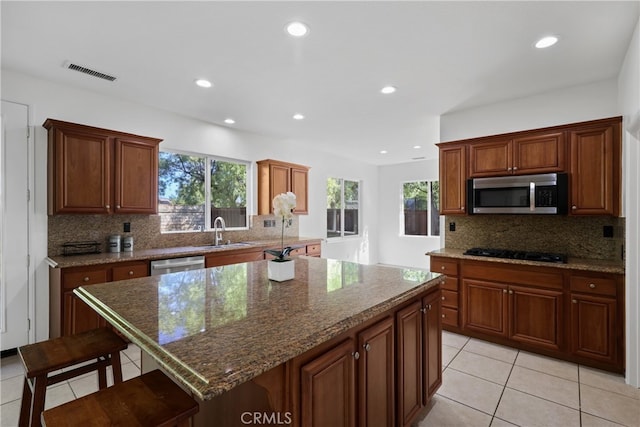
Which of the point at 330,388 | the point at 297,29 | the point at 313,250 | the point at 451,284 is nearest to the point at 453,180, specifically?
the point at 451,284

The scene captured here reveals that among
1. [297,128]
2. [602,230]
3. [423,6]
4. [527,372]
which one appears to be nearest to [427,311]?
[527,372]

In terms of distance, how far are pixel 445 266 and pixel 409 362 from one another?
6.26ft

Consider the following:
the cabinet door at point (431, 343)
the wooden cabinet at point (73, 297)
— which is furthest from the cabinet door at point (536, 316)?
the wooden cabinet at point (73, 297)

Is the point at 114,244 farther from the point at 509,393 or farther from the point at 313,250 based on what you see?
the point at 509,393

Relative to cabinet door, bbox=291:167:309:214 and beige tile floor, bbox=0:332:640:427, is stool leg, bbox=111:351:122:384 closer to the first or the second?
beige tile floor, bbox=0:332:640:427

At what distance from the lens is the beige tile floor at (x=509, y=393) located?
203 cm

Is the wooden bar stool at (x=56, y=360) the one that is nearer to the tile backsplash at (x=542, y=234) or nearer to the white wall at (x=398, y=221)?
the tile backsplash at (x=542, y=234)

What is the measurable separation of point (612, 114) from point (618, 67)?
1.50 ft

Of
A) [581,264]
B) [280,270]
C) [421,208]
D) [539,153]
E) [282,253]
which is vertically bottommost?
[581,264]

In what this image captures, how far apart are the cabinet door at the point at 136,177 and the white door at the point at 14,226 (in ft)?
2.49

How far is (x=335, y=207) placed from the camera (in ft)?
22.6

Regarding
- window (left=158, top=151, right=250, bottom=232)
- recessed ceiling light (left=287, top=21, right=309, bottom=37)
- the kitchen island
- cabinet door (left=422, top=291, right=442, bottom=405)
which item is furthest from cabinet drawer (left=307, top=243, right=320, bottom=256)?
recessed ceiling light (left=287, top=21, right=309, bottom=37)

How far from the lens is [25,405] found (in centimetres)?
148

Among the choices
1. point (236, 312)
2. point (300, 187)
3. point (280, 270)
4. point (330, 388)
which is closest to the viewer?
point (330, 388)
